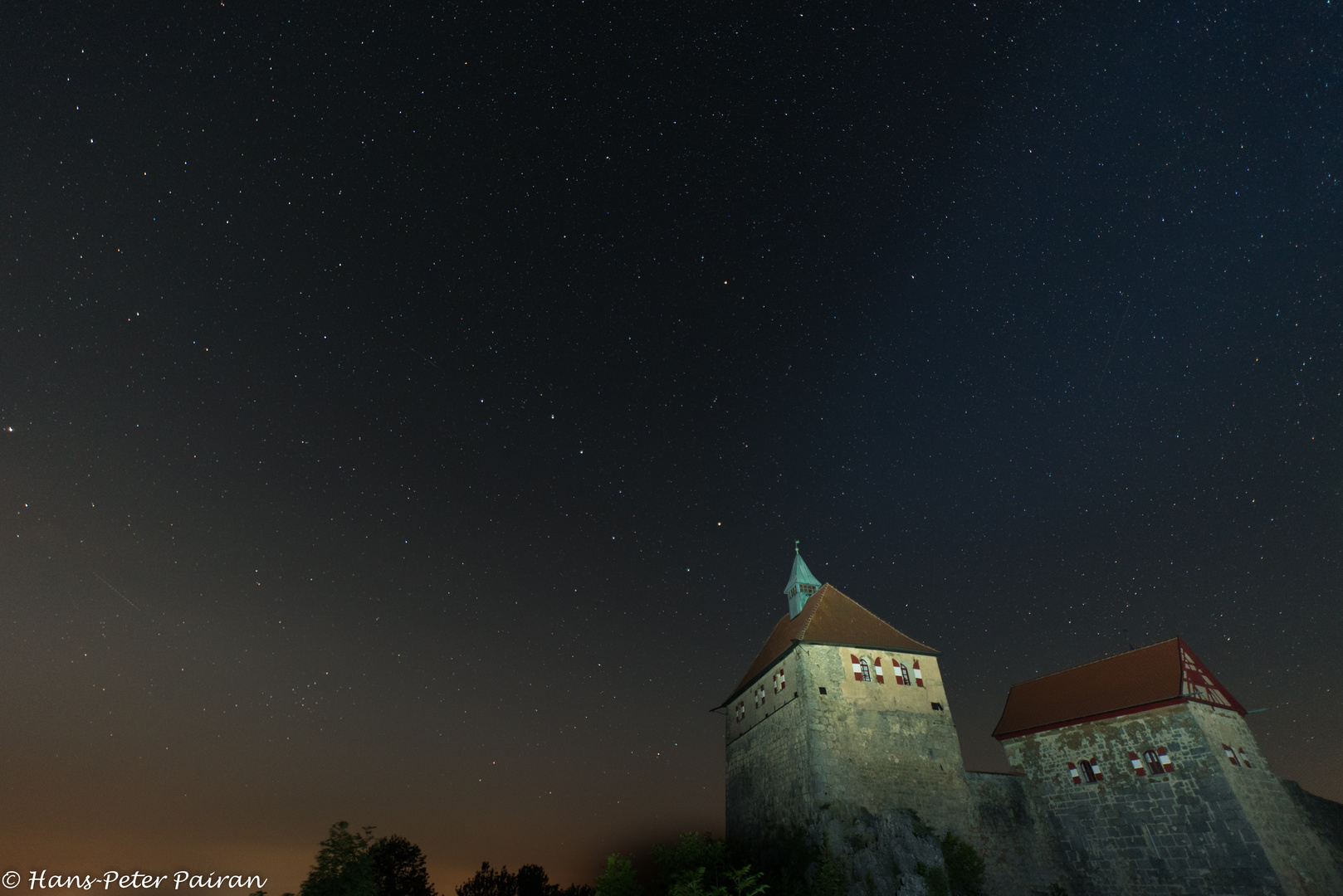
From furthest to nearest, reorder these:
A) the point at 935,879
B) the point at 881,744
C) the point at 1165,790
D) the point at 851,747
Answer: the point at 881,744
the point at 851,747
the point at 1165,790
the point at 935,879

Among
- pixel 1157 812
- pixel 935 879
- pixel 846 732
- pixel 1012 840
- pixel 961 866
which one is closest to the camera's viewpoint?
pixel 935 879

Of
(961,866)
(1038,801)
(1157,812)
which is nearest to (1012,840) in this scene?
(1038,801)

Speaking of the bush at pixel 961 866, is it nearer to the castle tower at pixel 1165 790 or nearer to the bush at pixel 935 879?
the bush at pixel 935 879

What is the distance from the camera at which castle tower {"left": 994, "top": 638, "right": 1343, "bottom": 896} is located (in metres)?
29.0

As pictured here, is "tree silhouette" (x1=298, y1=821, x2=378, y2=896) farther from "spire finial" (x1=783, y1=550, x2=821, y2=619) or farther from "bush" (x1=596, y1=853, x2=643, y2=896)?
"spire finial" (x1=783, y1=550, x2=821, y2=619)

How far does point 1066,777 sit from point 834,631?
1498 centimetres

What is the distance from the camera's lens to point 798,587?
49531 millimetres

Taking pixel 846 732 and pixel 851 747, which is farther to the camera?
pixel 846 732

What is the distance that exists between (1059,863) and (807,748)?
50.7ft

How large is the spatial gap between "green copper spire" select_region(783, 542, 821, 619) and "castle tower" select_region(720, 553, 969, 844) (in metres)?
7.36

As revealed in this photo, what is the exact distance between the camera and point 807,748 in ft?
107

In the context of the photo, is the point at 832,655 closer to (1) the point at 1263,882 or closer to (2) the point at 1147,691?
(2) the point at 1147,691

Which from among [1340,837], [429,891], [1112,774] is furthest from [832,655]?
[429,891]

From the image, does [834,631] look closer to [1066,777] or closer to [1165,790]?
[1066,777]
